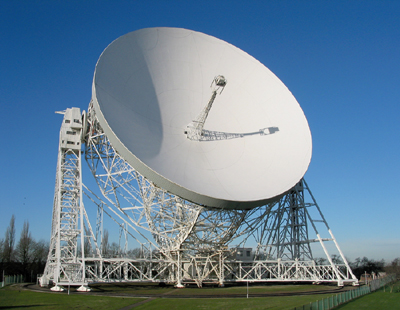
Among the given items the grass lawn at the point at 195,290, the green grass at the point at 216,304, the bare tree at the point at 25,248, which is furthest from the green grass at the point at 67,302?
the bare tree at the point at 25,248

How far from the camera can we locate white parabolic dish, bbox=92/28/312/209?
77.7ft

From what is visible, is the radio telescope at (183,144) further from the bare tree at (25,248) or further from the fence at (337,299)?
the bare tree at (25,248)

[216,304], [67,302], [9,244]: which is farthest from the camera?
[9,244]

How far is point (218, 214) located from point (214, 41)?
13958mm

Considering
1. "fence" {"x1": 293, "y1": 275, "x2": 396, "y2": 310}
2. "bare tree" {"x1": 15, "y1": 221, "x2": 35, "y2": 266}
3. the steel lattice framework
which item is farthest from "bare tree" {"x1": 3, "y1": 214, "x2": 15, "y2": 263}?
"fence" {"x1": 293, "y1": 275, "x2": 396, "y2": 310}

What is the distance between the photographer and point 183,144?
86.4 feet

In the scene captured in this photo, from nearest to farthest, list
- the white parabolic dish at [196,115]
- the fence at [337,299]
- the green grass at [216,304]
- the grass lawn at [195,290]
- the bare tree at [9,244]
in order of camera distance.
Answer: the fence at [337,299] < the green grass at [216,304] < the white parabolic dish at [196,115] < the grass lawn at [195,290] < the bare tree at [9,244]

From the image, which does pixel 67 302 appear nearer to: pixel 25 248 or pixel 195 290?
pixel 195 290

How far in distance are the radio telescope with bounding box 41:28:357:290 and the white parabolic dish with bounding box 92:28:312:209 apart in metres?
0.08

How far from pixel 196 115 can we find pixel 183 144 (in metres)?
3.31

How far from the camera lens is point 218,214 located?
94.1 feet

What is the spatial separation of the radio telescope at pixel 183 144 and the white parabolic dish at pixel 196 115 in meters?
0.08

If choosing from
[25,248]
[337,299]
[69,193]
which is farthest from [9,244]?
[337,299]

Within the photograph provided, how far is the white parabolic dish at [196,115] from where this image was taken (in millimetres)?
23672
